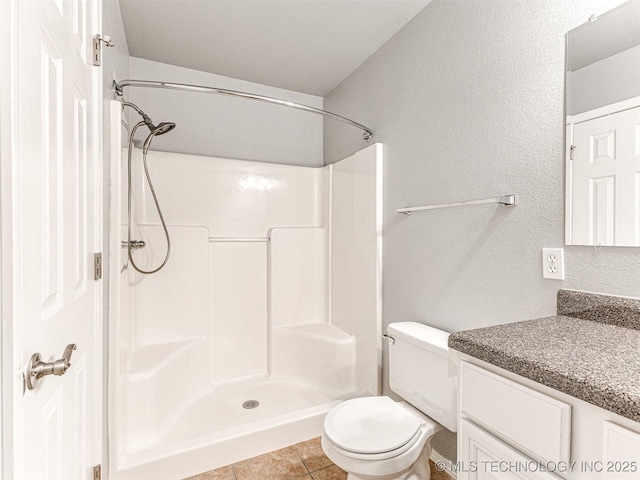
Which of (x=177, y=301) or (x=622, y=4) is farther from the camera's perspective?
(x=177, y=301)

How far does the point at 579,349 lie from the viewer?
0.79 metres

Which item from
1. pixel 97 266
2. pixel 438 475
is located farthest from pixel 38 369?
pixel 438 475

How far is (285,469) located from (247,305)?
1.19 meters

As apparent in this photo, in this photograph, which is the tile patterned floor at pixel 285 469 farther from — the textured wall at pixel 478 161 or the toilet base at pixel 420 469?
the textured wall at pixel 478 161

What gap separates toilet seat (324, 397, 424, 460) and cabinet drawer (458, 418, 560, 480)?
1.32 feet

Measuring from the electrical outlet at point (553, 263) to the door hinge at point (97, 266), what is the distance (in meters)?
1.65

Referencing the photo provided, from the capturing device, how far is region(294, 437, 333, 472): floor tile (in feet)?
5.79

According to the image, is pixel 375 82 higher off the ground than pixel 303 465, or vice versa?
pixel 375 82

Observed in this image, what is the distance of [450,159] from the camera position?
165cm

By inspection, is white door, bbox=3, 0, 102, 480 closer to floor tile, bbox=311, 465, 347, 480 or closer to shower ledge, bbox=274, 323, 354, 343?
floor tile, bbox=311, 465, 347, 480

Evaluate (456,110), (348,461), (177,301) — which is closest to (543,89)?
(456,110)

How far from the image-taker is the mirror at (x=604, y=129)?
1013mm

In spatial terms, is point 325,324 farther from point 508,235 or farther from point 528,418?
point 528,418

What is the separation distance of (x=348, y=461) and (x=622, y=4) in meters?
1.84
